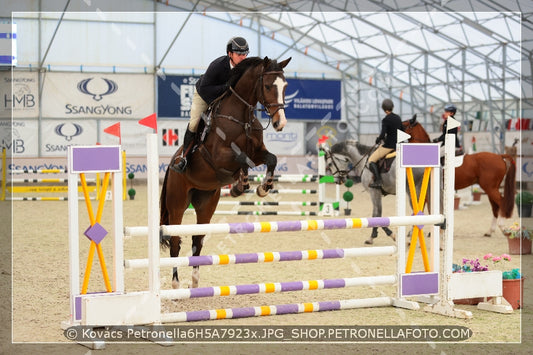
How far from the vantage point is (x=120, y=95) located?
23094 millimetres

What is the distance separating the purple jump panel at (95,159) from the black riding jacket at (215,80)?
1171mm

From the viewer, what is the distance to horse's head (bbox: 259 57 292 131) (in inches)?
175

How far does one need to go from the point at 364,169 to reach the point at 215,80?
15.3ft

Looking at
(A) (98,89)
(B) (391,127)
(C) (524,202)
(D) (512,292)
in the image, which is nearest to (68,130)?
(A) (98,89)

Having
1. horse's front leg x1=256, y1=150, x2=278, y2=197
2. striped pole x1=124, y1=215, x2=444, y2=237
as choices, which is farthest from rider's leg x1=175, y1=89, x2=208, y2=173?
striped pole x1=124, y1=215, x2=444, y2=237

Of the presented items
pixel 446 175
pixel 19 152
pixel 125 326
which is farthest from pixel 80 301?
pixel 19 152

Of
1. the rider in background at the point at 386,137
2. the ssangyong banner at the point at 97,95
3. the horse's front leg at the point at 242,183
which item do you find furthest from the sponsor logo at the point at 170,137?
the horse's front leg at the point at 242,183

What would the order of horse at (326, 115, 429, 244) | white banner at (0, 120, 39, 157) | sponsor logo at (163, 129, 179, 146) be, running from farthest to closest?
sponsor logo at (163, 129, 179, 146) < white banner at (0, 120, 39, 157) < horse at (326, 115, 429, 244)

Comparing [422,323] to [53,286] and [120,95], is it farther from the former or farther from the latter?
[120,95]

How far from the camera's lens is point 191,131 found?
A: 5.14 m

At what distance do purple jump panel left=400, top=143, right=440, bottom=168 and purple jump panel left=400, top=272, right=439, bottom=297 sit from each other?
79 cm

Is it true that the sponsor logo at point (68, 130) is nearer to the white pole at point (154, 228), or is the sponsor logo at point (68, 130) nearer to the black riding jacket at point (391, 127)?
the black riding jacket at point (391, 127)

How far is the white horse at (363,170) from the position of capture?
880cm

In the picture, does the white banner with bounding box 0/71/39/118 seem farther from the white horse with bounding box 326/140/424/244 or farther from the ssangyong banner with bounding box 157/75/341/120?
the white horse with bounding box 326/140/424/244
